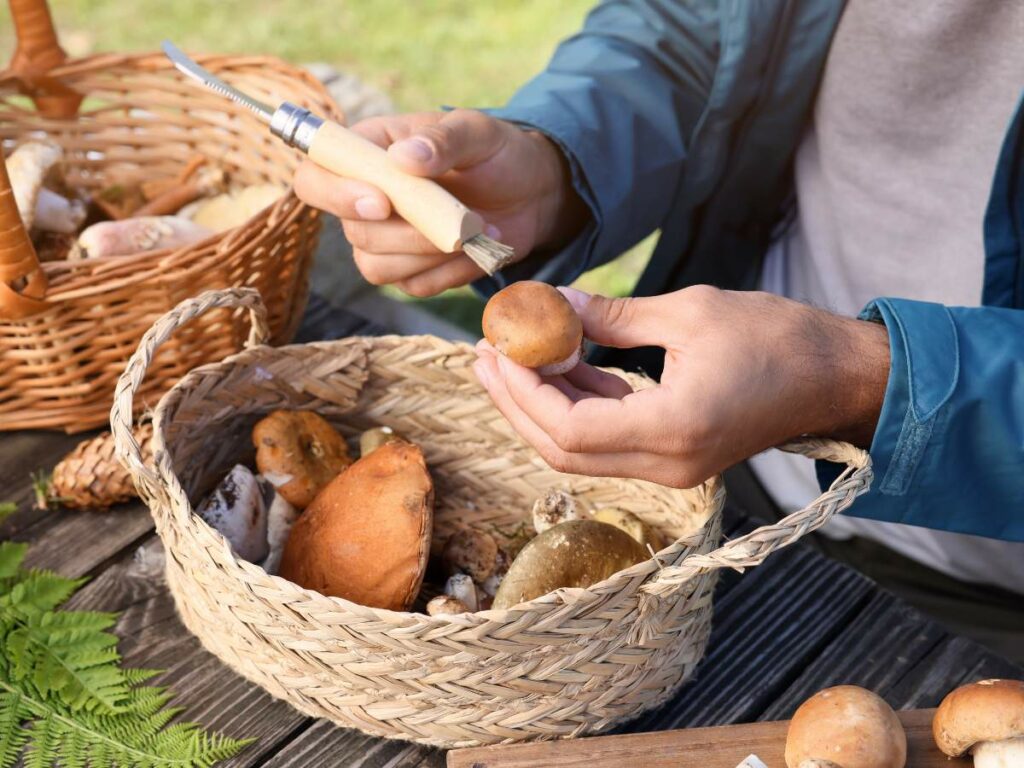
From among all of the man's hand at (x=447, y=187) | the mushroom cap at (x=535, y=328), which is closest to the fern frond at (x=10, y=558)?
the man's hand at (x=447, y=187)

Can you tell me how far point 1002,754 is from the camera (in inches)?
38.1

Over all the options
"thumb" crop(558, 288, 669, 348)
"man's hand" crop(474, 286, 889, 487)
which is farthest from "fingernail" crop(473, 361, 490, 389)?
"thumb" crop(558, 288, 669, 348)

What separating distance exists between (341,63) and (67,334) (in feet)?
12.1

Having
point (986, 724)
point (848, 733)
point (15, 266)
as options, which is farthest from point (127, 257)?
point (986, 724)

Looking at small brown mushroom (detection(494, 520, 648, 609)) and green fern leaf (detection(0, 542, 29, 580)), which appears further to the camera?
green fern leaf (detection(0, 542, 29, 580))

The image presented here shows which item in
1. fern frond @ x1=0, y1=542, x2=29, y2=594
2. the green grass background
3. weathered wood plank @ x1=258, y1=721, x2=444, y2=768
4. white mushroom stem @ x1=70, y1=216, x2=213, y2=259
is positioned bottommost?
the green grass background

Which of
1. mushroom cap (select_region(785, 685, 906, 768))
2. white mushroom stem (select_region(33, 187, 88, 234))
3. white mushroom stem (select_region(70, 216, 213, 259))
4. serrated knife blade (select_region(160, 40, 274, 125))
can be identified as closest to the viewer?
mushroom cap (select_region(785, 685, 906, 768))

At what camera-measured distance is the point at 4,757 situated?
3.51ft

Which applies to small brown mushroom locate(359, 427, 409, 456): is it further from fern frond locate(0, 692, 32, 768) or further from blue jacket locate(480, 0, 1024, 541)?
fern frond locate(0, 692, 32, 768)

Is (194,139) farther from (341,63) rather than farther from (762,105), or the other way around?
(341,63)

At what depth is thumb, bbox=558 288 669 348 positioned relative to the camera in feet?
3.58

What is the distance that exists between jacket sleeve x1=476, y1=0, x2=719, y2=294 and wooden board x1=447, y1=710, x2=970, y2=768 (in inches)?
30.4

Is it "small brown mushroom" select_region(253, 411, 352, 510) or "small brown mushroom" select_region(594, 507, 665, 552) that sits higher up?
"small brown mushroom" select_region(253, 411, 352, 510)

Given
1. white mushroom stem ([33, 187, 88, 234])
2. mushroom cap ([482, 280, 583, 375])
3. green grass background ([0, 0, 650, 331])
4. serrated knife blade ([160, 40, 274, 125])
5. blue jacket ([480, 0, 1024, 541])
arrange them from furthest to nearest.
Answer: green grass background ([0, 0, 650, 331]), white mushroom stem ([33, 187, 88, 234]), serrated knife blade ([160, 40, 274, 125]), blue jacket ([480, 0, 1024, 541]), mushroom cap ([482, 280, 583, 375])
